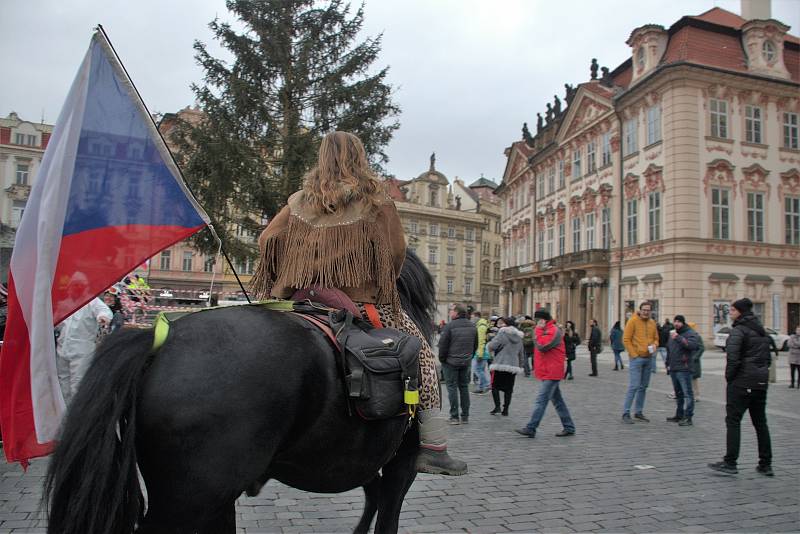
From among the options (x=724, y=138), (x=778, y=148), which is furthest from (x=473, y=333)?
(x=778, y=148)

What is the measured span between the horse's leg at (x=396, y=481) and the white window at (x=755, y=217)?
32.9 metres

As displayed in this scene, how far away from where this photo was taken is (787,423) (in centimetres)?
963

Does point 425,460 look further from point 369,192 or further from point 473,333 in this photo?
point 473,333

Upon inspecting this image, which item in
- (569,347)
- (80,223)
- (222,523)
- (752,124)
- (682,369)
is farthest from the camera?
(752,124)

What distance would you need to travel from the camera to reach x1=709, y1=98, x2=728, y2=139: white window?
30.4m

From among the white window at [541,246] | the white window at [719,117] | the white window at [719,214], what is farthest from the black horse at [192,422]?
the white window at [541,246]

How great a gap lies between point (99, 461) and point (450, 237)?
75.6 metres

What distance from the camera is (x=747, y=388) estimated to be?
251 inches

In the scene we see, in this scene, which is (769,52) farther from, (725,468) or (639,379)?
(725,468)

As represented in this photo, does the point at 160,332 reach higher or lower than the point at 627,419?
higher

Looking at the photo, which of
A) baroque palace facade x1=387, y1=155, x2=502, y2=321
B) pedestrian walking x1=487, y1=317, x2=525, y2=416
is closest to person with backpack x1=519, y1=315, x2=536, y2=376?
pedestrian walking x1=487, y1=317, x2=525, y2=416

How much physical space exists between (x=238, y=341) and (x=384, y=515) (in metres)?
1.36

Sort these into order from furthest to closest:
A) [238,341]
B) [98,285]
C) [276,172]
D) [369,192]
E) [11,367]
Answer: [276,172], [369,192], [98,285], [11,367], [238,341]

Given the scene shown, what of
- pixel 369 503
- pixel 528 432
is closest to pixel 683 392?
pixel 528 432
